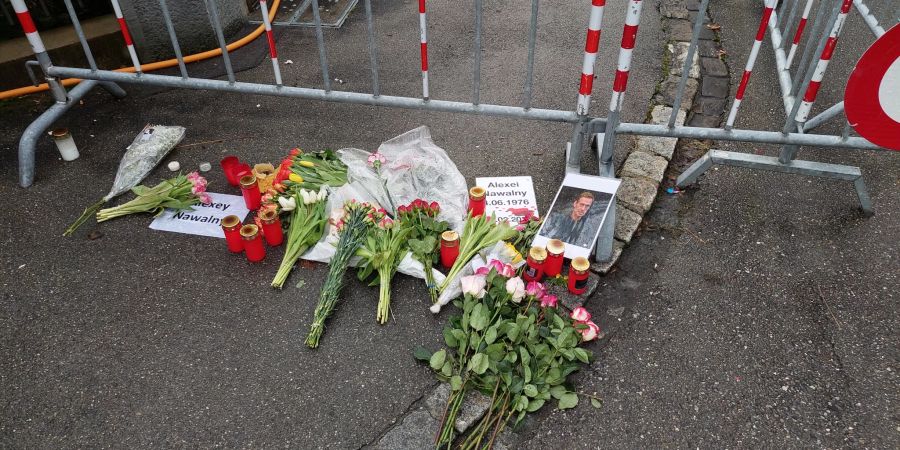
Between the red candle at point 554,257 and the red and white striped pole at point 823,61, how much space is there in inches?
63.5

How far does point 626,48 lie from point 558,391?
1.72 meters

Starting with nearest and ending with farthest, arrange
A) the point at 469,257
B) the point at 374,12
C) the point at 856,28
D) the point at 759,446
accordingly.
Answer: the point at 759,446
the point at 469,257
the point at 856,28
the point at 374,12

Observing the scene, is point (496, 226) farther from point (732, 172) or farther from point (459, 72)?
point (459, 72)

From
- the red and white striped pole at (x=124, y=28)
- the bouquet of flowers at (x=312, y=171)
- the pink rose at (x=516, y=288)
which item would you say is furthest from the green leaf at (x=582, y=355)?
the red and white striped pole at (x=124, y=28)

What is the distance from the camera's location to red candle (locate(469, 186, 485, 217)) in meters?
3.14

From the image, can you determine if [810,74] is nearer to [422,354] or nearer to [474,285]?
[474,285]

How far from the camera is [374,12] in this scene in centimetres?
607

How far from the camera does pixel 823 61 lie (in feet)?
9.98

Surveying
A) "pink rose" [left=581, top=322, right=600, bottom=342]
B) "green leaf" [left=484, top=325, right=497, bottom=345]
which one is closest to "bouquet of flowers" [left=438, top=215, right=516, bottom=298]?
"green leaf" [left=484, top=325, right=497, bottom=345]

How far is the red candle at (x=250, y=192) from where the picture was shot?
3.34 meters

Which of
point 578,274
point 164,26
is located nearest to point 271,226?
point 578,274

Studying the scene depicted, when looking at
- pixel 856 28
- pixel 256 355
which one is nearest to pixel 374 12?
pixel 256 355

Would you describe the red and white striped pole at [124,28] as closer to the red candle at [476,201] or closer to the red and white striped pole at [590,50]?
the red candle at [476,201]

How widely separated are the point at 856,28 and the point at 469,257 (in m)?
5.19
